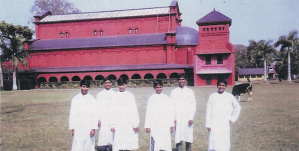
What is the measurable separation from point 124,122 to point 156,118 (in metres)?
0.76

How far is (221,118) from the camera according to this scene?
229 inches

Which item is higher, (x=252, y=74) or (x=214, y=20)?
(x=214, y=20)

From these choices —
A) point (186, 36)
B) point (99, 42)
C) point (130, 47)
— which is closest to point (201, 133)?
point (130, 47)

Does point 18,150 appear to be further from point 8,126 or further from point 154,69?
point 154,69

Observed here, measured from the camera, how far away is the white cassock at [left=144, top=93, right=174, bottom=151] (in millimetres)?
5957

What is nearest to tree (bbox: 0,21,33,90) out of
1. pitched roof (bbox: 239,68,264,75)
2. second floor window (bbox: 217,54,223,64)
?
second floor window (bbox: 217,54,223,64)

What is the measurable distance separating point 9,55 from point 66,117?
96.2ft

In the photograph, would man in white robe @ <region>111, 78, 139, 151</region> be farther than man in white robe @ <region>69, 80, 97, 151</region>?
Yes

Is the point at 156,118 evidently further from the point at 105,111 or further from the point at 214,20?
the point at 214,20

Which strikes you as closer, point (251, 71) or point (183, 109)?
point (183, 109)

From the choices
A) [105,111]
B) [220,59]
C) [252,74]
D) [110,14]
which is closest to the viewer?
→ [105,111]

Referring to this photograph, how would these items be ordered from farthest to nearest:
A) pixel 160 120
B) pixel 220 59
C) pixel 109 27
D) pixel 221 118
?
pixel 109 27 → pixel 220 59 → pixel 160 120 → pixel 221 118

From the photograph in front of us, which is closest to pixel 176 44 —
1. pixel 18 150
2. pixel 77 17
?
pixel 77 17

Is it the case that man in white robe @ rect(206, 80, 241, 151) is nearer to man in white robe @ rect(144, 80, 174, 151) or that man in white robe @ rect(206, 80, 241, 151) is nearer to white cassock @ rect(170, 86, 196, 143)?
white cassock @ rect(170, 86, 196, 143)
